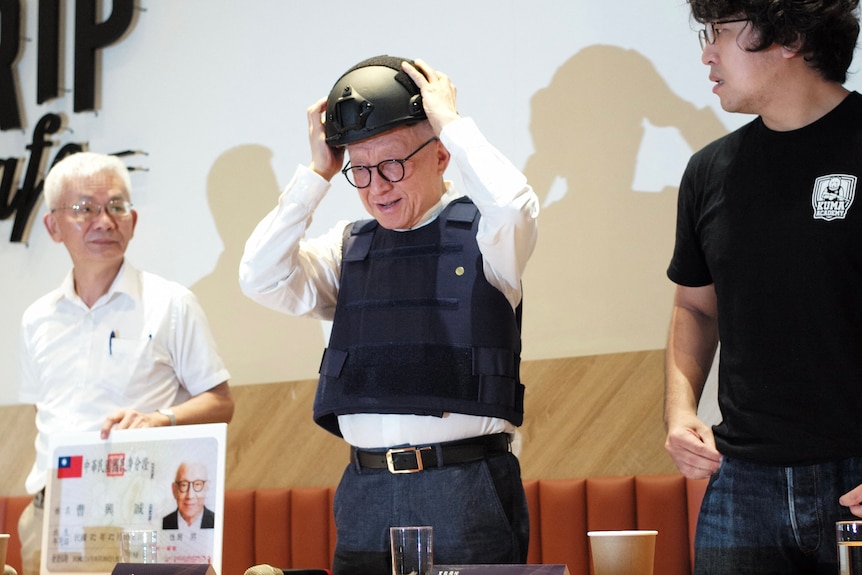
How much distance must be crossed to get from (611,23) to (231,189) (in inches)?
74.0

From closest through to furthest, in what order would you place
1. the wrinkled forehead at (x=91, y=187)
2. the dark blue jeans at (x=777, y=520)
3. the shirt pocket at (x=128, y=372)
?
the dark blue jeans at (x=777, y=520) < the shirt pocket at (x=128, y=372) < the wrinkled forehead at (x=91, y=187)

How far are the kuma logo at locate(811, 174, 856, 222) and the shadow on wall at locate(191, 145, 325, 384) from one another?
2.69m

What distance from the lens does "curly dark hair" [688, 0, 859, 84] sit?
6.74ft

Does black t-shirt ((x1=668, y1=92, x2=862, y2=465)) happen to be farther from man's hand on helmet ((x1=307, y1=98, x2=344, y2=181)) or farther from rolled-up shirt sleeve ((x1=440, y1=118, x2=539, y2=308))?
man's hand on helmet ((x1=307, y1=98, x2=344, y2=181))

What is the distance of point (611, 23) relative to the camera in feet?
12.3

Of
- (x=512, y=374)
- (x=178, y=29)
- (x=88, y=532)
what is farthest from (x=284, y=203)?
(x=178, y=29)

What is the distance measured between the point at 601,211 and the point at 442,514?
1697 millimetres

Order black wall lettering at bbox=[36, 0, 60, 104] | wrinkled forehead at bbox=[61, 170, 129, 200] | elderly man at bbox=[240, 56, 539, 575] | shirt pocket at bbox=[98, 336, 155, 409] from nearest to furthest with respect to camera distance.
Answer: elderly man at bbox=[240, 56, 539, 575], shirt pocket at bbox=[98, 336, 155, 409], wrinkled forehead at bbox=[61, 170, 129, 200], black wall lettering at bbox=[36, 0, 60, 104]

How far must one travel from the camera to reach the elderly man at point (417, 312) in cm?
234

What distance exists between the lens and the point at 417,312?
2.47 metres

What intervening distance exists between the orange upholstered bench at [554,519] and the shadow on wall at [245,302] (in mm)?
562

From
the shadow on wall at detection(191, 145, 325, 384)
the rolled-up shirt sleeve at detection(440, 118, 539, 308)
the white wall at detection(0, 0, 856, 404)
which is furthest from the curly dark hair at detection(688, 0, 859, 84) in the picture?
the shadow on wall at detection(191, 145, 325, 384)

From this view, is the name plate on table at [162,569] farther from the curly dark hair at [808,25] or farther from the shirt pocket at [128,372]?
the curly dark hair at [808,25]

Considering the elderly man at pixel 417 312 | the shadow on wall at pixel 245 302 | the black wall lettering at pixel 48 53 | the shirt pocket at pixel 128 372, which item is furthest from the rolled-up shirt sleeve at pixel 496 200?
the black wall lettering at pixel 48 53
